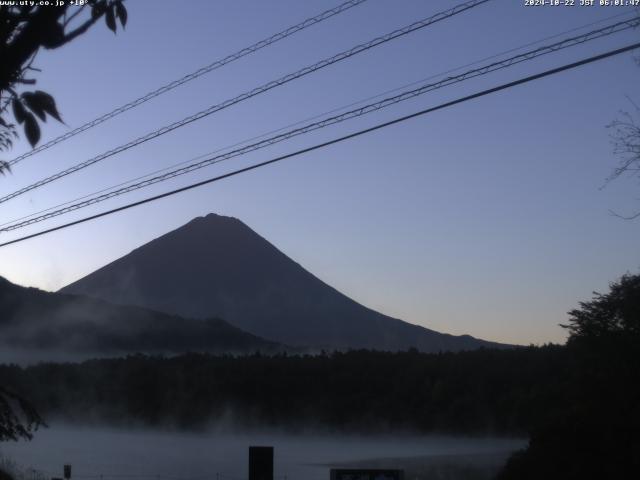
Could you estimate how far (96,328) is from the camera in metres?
85.3

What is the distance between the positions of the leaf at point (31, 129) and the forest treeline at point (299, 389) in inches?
1725

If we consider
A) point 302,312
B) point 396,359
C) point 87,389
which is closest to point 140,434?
point 87,389

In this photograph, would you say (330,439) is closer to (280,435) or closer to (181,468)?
(280,435)

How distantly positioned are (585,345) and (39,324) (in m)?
62.6

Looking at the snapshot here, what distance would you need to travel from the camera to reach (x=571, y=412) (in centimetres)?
2155

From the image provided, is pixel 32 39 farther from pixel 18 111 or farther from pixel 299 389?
pixel 299 389

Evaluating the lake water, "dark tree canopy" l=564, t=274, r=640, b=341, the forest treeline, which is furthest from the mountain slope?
"dark tree canopy" l=564, t=274, r=640, b=341

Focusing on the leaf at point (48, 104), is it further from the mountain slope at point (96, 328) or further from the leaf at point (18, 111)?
the mountain slope at point (96, 328)

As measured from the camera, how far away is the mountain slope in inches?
2980

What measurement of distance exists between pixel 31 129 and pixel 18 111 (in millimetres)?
142

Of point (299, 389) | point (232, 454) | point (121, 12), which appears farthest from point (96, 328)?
point (121, 12)

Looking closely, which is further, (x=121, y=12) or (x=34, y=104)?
(x=121, y=12)

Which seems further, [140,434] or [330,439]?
[140,434]

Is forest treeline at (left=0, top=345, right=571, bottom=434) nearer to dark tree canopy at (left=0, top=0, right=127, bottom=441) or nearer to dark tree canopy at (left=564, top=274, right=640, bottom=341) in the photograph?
dark tree canopy at (left=564, top=274, right=640, bottom=341)
